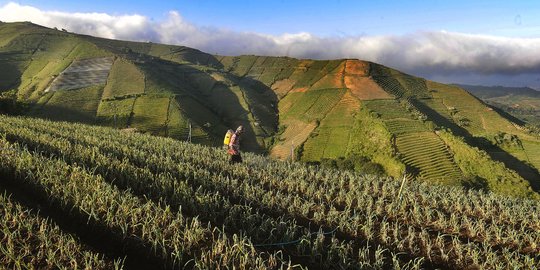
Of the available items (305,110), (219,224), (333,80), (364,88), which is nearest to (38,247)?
(219,224)

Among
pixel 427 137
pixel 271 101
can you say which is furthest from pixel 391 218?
pixel 271 101

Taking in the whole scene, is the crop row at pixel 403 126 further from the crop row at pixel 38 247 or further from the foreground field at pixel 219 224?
the crop row at pixel 38 247

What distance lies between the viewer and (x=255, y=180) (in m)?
16.7

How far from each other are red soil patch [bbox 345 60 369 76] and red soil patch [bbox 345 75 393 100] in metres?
4.52

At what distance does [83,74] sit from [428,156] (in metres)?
111

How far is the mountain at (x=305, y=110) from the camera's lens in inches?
3127

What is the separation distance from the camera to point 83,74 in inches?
5108

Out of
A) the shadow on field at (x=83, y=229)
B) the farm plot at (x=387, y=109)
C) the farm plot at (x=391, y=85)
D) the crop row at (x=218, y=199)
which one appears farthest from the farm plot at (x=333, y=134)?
the shadow on field at (x=83, y=229)

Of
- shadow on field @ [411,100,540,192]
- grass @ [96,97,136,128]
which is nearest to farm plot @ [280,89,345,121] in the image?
shadow on field @ [411,100,540,192]

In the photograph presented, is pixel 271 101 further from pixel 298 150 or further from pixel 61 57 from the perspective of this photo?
pixel 61 57

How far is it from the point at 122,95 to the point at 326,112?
6158 cm

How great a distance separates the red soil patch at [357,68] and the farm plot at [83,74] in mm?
86706

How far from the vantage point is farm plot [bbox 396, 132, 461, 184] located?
73.2 metres

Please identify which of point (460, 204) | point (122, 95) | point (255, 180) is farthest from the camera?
point (122, 95)
